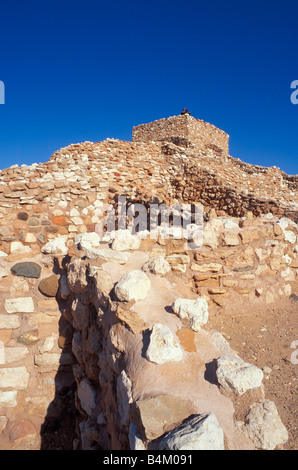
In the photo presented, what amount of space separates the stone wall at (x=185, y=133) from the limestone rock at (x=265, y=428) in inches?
481

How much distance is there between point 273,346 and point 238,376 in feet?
3.78

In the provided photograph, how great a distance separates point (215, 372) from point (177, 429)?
408mm

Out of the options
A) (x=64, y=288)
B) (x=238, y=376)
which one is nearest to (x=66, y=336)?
(x=64, y=288)

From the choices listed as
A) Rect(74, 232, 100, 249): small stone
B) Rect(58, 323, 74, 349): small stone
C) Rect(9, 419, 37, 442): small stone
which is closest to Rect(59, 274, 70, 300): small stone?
Rect(58, 323, 74, 349): small stone

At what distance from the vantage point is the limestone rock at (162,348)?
156 centimetres

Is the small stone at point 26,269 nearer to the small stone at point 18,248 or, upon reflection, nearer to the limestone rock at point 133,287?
the small stone at point 18,248

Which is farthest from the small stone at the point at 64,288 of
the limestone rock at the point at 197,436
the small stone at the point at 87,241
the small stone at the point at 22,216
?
the limestone rock at the point at 197,436

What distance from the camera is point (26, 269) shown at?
332 cm

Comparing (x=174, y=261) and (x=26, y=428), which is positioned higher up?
(x=174, y=261)

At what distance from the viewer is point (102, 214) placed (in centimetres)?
560

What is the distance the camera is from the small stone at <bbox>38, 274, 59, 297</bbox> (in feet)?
10.5
